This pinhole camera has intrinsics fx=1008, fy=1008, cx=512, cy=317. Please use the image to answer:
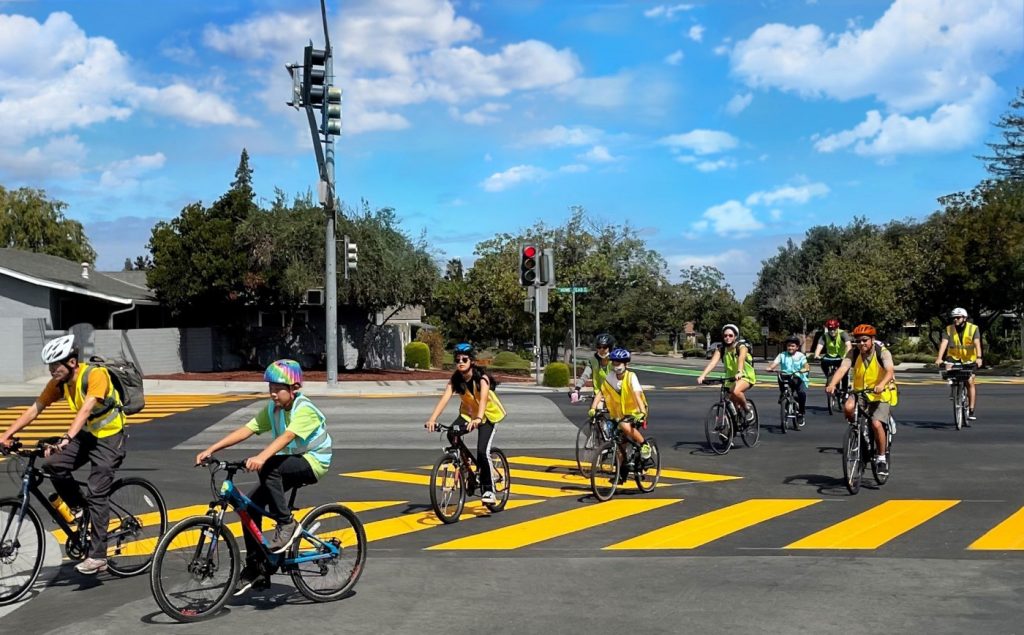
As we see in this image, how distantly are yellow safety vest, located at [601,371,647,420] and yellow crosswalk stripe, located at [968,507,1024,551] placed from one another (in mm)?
3615

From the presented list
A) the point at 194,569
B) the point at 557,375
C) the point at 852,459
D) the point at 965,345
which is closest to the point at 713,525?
the point at 852,459

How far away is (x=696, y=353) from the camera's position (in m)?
81.6

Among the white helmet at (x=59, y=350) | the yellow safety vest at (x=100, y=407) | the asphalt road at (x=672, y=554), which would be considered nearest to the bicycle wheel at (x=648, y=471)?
the asphalt road at (x=672, y=554)

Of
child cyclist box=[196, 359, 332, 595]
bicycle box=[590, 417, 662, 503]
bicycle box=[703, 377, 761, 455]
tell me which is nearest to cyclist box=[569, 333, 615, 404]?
bicycle box=[590, 417, 662, 503]

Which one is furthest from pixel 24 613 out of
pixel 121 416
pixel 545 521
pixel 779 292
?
pixel 779 292

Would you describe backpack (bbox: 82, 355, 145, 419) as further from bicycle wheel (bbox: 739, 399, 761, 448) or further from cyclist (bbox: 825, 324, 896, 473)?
bicycle wheel (bbox: 739, 399, 761, 448)

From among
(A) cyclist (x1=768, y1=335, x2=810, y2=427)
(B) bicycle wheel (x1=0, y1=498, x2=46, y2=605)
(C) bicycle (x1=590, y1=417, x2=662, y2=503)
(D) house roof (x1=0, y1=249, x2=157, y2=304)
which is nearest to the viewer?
(B) bicycle wheel (x1=0, y1=498, x2=46, y2=605)

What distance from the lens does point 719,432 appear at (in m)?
14.7

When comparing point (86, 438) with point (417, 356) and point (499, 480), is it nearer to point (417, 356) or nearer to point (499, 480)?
point (499, 480)

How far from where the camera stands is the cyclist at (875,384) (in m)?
11.3

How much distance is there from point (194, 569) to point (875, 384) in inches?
314

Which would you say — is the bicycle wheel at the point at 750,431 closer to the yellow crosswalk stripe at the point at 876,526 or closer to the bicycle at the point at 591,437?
the bicycle at the point at 591,437

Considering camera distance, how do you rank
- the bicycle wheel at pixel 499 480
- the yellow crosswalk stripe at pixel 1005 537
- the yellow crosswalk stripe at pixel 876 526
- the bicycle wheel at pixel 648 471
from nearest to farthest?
the yellow crosswalk stripe at pixel 1005 537 → the yellow crosswalk stripe at pixel 876 526 → the bicycle wheel at pixel 499 480 → the bicycle wheel at pixel 648 471

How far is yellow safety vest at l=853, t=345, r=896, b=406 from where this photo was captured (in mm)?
11352
